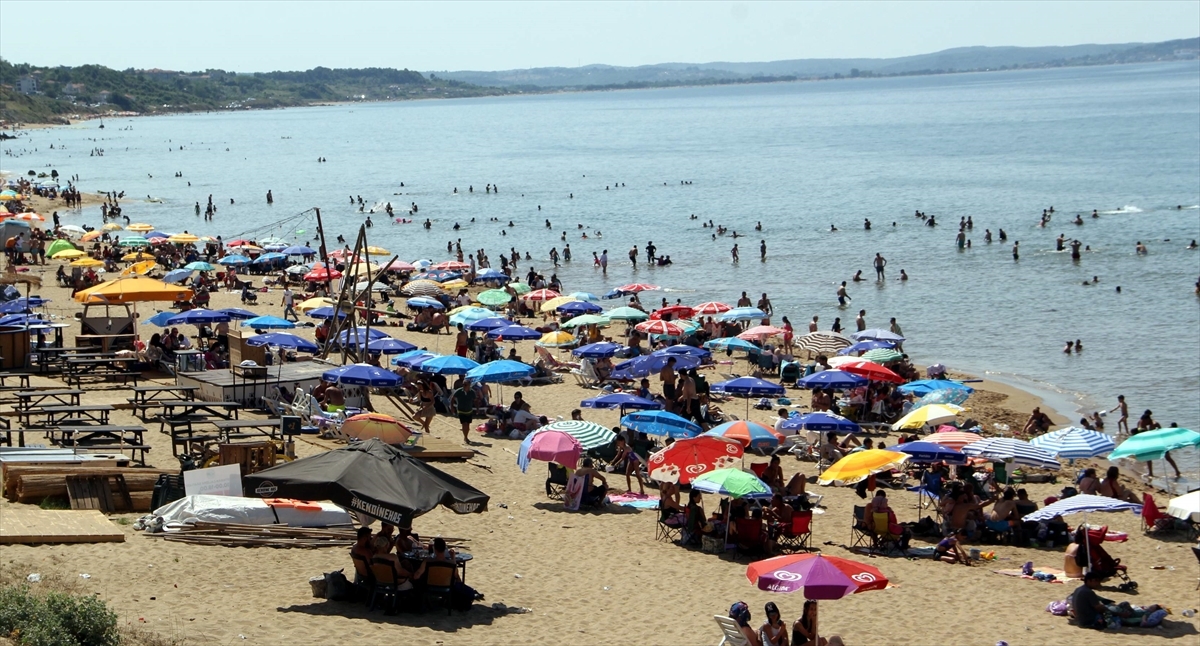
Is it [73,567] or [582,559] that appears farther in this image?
[582,559]

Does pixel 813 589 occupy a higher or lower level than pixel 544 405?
higher

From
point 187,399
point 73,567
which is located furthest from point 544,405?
point 73,567

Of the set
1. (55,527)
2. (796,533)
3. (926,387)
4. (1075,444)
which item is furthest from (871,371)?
(55,527)

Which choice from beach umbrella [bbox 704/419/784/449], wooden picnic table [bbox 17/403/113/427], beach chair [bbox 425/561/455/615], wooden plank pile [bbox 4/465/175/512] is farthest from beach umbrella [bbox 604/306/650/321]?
beach chair [bbox 425/561/455/615]

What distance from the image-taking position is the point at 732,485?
14008 mm

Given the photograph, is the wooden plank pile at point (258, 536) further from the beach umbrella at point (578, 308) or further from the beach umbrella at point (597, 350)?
the beach umbrella at point (578, 308)

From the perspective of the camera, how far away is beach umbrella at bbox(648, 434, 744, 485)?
15312 mm

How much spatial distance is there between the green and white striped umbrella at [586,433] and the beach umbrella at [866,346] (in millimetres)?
10836

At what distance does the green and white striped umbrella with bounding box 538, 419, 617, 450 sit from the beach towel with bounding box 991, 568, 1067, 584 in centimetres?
537

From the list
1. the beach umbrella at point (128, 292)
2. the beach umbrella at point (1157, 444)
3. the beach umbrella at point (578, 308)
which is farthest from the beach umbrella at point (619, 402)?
the beach umbrella at point (578, 308)

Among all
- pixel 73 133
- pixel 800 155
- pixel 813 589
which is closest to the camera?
pixel 813 589

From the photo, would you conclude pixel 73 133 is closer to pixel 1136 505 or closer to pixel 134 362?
pixel 134 362

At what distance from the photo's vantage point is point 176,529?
12398mm

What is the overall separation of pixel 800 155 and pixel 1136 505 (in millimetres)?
102378
